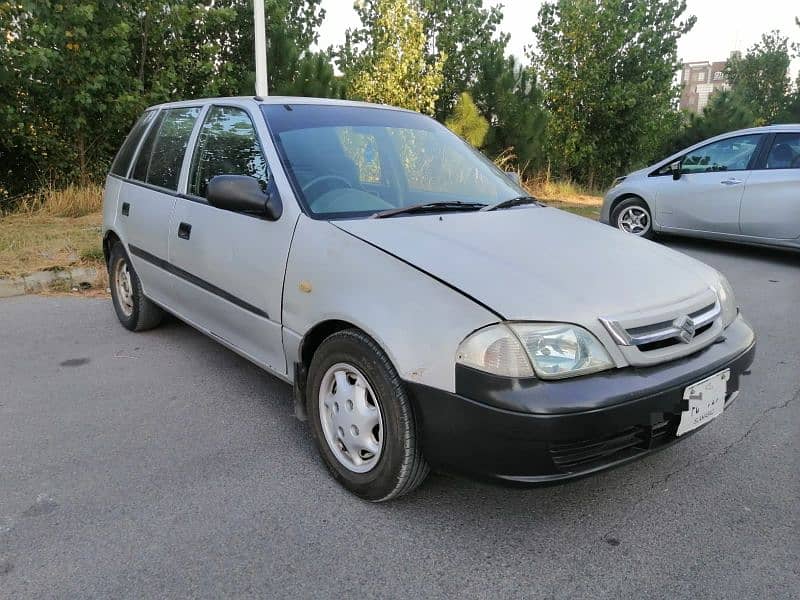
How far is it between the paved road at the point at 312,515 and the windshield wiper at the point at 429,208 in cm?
116

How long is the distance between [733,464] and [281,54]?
10038 millimetres

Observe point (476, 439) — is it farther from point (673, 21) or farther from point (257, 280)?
point (673, 21)

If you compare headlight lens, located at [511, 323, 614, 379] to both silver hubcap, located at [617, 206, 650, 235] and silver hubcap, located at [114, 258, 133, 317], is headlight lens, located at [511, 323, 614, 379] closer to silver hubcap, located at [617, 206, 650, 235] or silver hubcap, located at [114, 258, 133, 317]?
silver hubcap, located at [114, 258, 133, 317]

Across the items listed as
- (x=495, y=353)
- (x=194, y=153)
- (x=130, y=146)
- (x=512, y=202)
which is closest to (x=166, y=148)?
(x=194, y=153)

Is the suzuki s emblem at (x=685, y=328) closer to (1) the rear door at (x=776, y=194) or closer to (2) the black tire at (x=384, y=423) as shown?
(2) the black tire at (x=384, y=423)

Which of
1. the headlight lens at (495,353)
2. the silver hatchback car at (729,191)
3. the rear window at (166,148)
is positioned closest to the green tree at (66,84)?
the rear window at (166,148)

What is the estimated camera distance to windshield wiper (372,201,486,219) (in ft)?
9.59

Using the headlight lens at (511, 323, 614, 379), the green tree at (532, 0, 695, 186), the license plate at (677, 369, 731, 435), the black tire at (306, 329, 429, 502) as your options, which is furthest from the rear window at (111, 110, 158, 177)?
the green tree at (532, 0, 695, 186)

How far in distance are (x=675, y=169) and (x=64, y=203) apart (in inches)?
329

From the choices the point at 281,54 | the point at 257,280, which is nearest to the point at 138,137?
the point at 257,280

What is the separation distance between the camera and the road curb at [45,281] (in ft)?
18.9

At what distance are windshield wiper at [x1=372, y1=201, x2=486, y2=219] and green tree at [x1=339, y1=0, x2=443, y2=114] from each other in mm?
8351

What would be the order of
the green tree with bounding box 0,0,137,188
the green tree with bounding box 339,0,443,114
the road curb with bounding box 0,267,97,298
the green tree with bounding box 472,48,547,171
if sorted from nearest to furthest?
the road curb with bounding box 0,267,97,298 < the green tree with bounding box 0,0,137,188 < the green tree with bounding box 339,0,443,114 < the green tree with bounding box 472,48,547,171

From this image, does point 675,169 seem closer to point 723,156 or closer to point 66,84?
point 723,156
